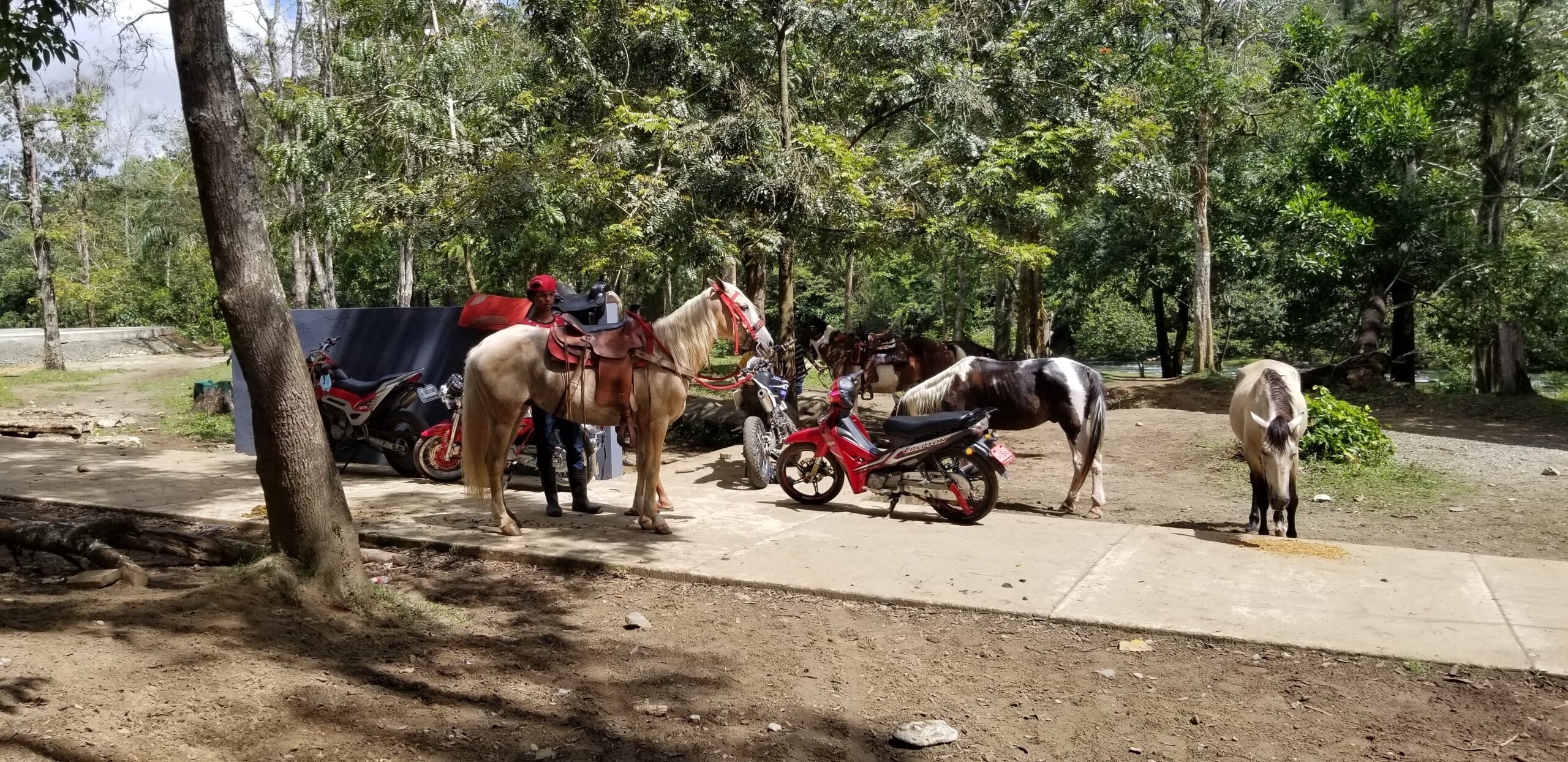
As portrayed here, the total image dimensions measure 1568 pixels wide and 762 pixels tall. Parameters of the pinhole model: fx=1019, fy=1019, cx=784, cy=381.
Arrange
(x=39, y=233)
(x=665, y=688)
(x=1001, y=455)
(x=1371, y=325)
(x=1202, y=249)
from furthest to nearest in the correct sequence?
1. (x=39, y=233)
2. (x=1202, y=249)
3. (x=1371, y=325)
4. (x=1001, y=455)
5. (x=665, y=688)

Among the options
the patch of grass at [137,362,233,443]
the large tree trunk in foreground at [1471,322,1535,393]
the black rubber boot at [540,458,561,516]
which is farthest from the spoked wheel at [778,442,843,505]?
the large tree trunk in foreground at [1471,322,1535,393]

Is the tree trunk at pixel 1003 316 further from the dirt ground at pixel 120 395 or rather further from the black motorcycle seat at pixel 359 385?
the black motorcycle seat at pixel 359 385

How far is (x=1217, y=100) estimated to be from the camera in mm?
20047

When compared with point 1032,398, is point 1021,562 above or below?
below

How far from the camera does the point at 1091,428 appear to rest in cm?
891

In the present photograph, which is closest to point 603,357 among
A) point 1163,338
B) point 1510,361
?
point 1510,361

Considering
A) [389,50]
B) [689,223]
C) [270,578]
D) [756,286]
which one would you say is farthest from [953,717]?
[389,50]

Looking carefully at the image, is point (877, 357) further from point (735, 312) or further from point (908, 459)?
point (735, 312)

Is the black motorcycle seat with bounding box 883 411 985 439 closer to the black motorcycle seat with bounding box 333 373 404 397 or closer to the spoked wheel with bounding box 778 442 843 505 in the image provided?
the spoked wheel with bounding box 778 442 843 505

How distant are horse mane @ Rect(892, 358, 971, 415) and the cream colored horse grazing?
241 cm

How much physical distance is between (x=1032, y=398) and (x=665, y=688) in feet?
18.5

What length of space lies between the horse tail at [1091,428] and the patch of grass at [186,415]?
33.2 feet

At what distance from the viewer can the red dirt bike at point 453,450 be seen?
9312 millimetres

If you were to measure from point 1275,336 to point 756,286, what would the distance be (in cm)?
2125
